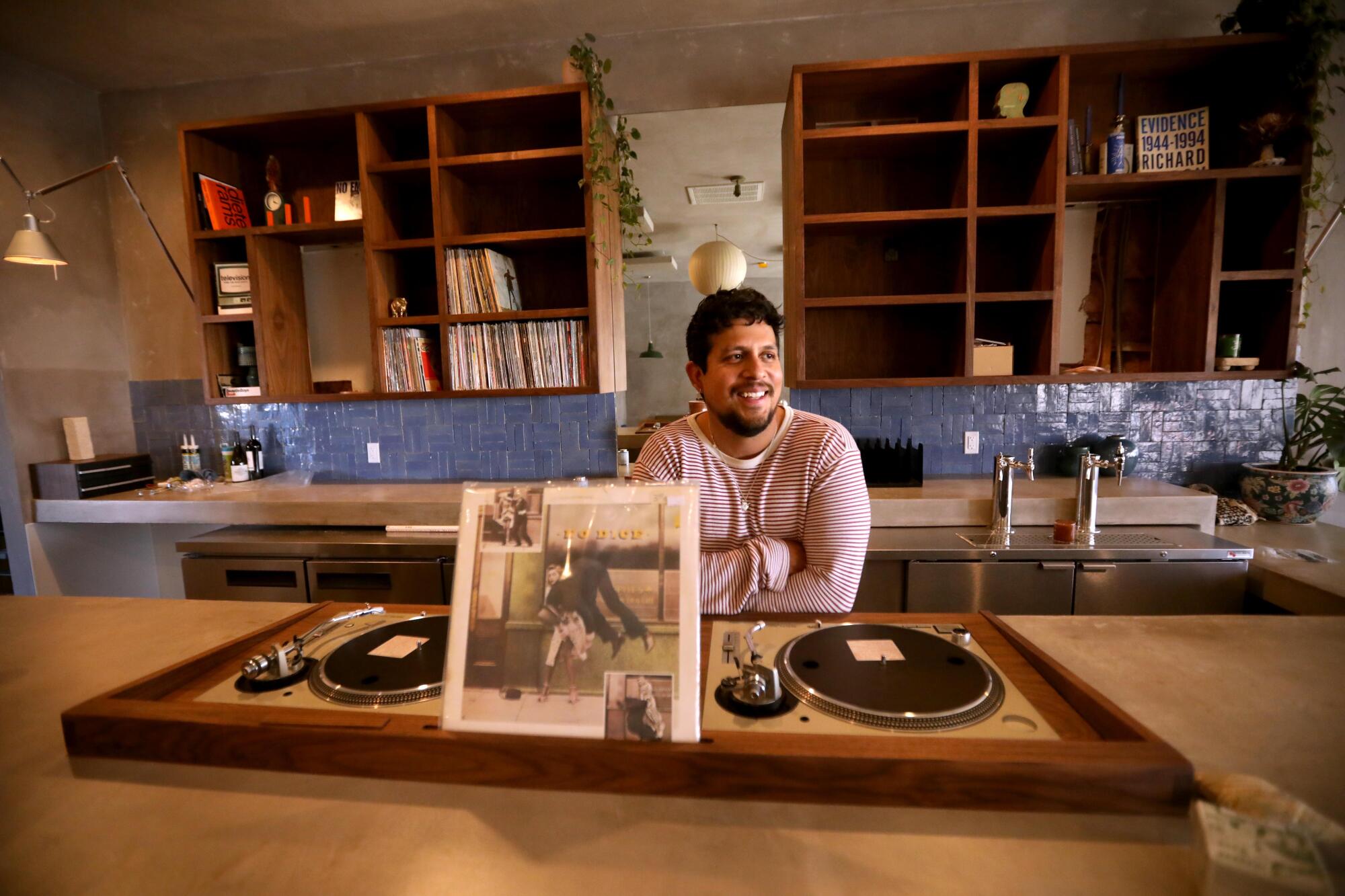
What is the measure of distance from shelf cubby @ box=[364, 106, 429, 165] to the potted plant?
12.6 ft

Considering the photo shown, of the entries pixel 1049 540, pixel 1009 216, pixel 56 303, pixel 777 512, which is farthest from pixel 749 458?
pixel 56 303

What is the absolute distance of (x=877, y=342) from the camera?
2.94m

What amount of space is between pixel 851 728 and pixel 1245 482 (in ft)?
9.47

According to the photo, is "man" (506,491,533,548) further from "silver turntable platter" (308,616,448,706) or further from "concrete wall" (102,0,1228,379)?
"concrete wall" (102,0,1228,379)

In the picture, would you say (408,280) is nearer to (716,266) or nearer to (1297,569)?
(716,266)

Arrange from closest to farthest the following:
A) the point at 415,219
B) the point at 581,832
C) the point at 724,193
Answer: the point at 581,832, the point at 415,219, the point at 724,193

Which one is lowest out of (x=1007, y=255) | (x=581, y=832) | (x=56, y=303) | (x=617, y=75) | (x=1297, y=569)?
(x=1297, y=569)

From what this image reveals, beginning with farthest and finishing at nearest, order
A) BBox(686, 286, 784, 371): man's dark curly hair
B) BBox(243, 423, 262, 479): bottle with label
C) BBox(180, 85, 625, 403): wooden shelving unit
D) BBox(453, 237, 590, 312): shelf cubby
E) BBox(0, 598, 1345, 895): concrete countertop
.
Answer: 1. BBox(243, 423, 262, 479): bottle with label
2. BBox(453, 237, 590, 312): shelf cubby
3. BBox(180, 85, 625, 403): wooden shelving unit
4. BBox(686, 286, 784, 371): man's dark curly hair
5. BBox(0, 598, 1345, 895): concrete countertop

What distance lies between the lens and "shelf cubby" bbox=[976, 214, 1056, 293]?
8.63 ft

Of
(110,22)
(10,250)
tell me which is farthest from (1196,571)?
(110,22)

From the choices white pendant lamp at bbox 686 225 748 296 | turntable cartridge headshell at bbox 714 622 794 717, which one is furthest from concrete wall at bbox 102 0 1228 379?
turntable cartridge headshell at bbox 714 622 794 717

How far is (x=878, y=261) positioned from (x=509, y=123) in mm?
1869

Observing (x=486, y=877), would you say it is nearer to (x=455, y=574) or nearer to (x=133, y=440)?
(x=455, y=574)

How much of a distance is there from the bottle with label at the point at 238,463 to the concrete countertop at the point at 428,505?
0.09 meters
